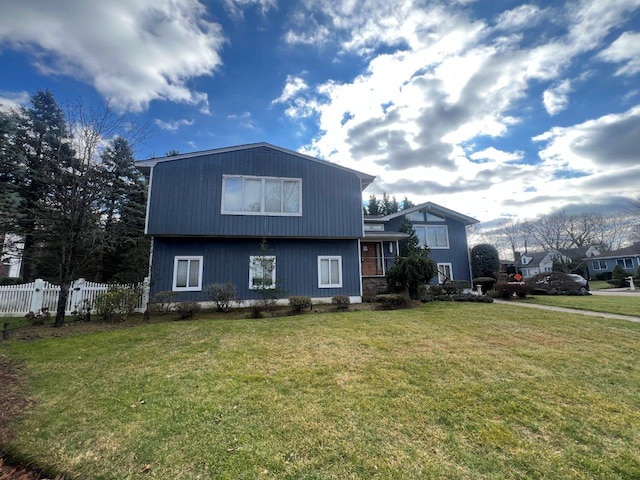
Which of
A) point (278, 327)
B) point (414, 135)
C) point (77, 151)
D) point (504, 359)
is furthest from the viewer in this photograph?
point (414, 135)

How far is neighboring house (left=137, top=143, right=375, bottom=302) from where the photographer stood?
40.5ft

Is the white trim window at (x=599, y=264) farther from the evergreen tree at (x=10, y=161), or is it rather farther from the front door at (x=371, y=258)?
the evergreen tree at (x=10, y=161)

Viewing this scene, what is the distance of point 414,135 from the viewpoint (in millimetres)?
18828

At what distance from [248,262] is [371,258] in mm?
8811

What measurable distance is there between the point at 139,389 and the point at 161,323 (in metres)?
5.69

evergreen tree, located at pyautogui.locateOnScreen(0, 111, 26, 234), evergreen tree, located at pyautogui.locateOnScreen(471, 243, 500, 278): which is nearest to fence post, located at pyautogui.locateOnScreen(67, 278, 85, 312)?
evergreen tree, located at pyautogui.locateOnScreen(0, 111, 26, 234)

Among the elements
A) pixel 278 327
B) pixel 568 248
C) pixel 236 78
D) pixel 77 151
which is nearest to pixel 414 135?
pixel 236 78

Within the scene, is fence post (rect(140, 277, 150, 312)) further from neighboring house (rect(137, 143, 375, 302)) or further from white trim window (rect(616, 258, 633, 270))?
white trim window (rect(616, 258, 633, 270))

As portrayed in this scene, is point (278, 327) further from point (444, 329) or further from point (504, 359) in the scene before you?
point (504, 359)

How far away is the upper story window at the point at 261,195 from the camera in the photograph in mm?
12984

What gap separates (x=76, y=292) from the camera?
10797mm

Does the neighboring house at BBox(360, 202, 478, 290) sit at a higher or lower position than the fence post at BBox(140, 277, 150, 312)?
higher

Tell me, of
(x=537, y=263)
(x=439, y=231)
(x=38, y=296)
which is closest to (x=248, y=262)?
(x=38, y=296)

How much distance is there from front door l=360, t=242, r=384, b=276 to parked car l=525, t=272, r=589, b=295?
8.90m
